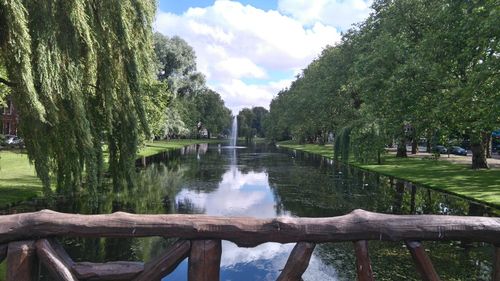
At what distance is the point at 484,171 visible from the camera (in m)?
27.3

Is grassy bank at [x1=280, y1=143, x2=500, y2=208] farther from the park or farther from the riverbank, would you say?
the riverbank

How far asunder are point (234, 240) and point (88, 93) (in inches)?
387

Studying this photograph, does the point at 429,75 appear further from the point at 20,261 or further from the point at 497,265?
the point at 20,261

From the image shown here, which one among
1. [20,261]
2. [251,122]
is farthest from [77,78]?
[251,122]

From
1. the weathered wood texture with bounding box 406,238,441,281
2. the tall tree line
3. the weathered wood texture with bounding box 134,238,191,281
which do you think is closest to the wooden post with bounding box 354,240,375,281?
the weathered wood texture with bounding box 406,238,441,281

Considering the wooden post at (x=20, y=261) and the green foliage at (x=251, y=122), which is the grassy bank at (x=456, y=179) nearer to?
the wooden post at (x=20, y=261)

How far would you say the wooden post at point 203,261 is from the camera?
Answer: 3709 millimetres

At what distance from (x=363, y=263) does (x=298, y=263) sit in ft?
1.83

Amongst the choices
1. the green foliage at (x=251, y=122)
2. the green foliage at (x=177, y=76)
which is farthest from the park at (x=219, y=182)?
the green foliage at (x=251, y=122)

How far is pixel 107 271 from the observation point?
366 cm

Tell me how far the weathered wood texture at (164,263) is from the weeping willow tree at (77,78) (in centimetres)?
680

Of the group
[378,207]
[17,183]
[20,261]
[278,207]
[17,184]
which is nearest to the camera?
[20,261]

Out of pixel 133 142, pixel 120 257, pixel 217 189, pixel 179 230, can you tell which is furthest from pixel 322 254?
pixel 217 189

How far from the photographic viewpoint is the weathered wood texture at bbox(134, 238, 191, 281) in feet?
12.0
